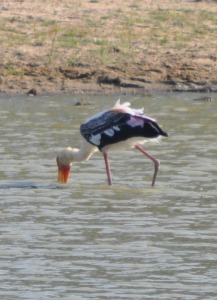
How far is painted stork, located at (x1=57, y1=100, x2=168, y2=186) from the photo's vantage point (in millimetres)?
10531

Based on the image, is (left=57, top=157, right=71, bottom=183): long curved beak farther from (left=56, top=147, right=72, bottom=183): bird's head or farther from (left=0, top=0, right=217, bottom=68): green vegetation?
(left=0, top=0, right=217, bottom=68): green vegetation

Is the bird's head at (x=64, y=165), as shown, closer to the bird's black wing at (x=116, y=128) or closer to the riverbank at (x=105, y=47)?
the bird's black wing at (x=116, y=128)

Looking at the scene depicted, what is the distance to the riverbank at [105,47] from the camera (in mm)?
16766

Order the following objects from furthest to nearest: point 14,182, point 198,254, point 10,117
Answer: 1. point 10,117
2. point 14,182
3. point 198,254

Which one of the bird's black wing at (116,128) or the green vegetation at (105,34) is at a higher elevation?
the bird's black wing at (116,128)

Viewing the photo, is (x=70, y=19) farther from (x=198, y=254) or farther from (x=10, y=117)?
(x=198, y=254)

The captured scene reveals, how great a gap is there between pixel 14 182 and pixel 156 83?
6461 millimetres

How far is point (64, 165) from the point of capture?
10.8 metres

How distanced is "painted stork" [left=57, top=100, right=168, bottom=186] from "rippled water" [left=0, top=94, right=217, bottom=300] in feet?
0.66

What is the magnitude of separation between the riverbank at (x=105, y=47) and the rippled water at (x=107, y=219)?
2.62 metres

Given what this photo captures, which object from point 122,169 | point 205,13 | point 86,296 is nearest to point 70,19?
point 205,13

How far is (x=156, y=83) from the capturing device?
55.5ft

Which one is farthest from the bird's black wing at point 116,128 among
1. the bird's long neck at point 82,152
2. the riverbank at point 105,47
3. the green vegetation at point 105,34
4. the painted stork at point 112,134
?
the green vegetation at point 105,34

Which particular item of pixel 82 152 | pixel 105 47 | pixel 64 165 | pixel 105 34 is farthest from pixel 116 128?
pixel 105 34
